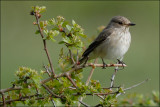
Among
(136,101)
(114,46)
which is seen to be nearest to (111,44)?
(114,46)

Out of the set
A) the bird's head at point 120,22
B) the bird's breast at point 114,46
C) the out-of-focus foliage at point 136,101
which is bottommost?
the out-of-focus foliage at point 136,101

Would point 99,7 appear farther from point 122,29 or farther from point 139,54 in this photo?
point 122,29

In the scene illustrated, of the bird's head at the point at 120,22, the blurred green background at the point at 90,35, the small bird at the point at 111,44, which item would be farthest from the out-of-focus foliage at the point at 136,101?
the blurred green background at the point at 90,35

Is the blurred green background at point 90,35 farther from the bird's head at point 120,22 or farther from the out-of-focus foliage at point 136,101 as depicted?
the out-of-focus foliage at point 136,101

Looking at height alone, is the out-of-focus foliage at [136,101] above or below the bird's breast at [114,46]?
below

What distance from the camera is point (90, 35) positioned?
1305 cm

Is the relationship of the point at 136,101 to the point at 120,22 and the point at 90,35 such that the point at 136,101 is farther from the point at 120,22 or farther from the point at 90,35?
the point at 90,35

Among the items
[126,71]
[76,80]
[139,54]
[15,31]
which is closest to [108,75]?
[126,71]

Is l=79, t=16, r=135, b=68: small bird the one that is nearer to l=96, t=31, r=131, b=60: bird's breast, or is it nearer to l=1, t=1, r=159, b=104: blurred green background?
l=96, t=31, r=131, b=60: bird's breast

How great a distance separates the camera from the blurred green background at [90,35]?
9.94m

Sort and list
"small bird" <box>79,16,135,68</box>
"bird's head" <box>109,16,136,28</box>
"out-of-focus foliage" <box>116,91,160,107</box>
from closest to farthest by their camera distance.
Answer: "out-of-focus foliage" <box>116,91,160,107</box>, "small bird" <box>79,16,135,68</box>, "bird's head" <box>109,16,136,28</box>

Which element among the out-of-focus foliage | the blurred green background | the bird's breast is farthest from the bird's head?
the blurred green background

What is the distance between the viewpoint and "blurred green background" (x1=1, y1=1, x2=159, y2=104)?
9.94m

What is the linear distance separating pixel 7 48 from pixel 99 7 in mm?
5519
